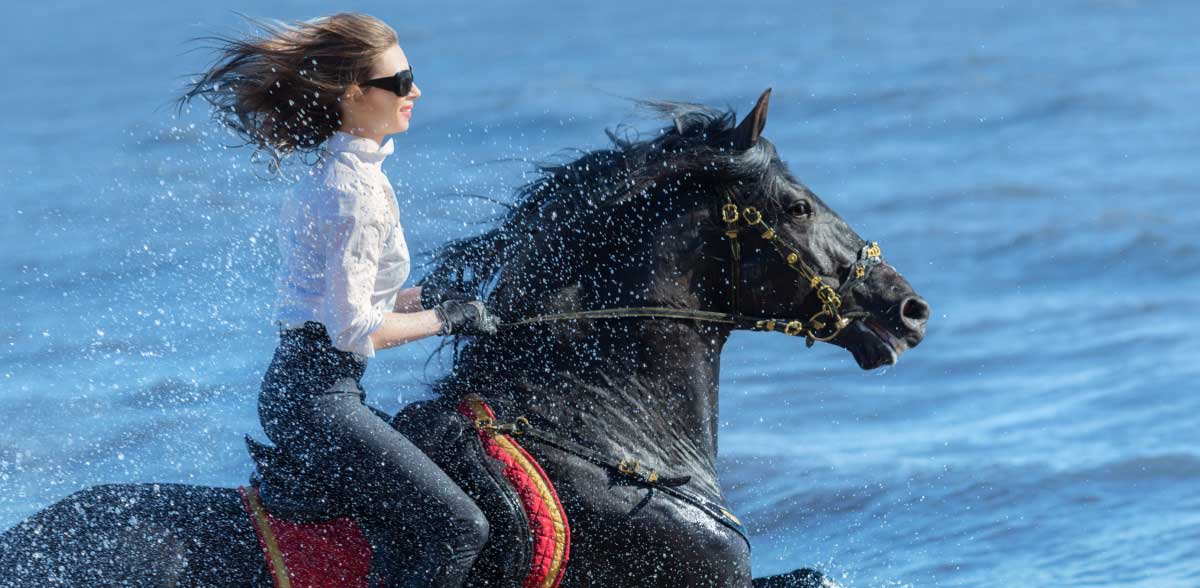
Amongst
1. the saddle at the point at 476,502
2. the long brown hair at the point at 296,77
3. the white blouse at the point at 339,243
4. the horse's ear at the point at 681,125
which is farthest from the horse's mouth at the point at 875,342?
the long brown hair at the point at 296,77

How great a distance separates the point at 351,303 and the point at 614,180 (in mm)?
797

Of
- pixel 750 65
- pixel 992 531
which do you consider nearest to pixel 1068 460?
pixel 992 531

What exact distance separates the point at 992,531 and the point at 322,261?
15.2 feet

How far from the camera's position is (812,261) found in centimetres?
422

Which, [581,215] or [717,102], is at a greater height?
[717,102]

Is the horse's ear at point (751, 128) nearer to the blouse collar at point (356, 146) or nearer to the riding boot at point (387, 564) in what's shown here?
the blouse collar at point (356, 146)

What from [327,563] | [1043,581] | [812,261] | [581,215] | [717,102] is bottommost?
[327,563]

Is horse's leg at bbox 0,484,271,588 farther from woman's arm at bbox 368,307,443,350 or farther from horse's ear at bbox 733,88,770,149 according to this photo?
horse's ear at bbox 733,88,770,149

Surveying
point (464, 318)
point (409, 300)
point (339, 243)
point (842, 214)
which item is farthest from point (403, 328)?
point (842, 214)

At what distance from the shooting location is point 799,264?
421 centimetres

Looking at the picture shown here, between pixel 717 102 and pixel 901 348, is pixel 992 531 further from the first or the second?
pixel 717 102

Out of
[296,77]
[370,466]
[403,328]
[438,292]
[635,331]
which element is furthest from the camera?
[438,292]

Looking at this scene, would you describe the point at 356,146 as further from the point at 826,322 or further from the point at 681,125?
the point at 826,322

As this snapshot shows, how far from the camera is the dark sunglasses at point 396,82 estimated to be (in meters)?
4.05
